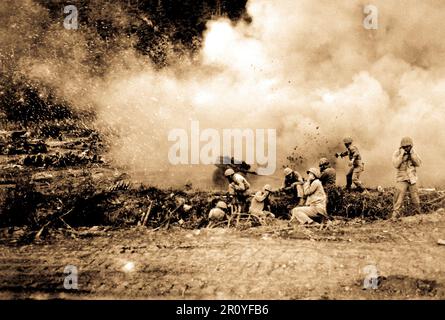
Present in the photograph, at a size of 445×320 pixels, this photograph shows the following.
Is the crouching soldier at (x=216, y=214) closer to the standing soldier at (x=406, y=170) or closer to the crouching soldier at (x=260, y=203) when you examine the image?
the crouching soldier at (x=260, y=203)

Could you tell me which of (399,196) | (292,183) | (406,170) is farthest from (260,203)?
(406,170)

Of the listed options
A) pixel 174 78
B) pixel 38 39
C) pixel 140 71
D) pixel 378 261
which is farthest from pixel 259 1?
pixel 378 261

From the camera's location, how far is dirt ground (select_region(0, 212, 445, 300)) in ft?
21.5

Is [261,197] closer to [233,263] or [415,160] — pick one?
[233,263]

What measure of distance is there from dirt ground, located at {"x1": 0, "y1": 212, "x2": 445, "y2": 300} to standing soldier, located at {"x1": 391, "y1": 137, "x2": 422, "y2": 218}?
790 millimetres

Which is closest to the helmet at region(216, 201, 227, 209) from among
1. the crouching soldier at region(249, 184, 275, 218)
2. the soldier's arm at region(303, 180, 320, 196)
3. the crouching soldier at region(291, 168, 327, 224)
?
the crouching soldier at region(249, 184, 275, 218)

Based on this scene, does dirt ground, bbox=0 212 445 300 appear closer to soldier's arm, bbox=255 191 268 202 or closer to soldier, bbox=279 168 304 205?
soldier's arm, bbox=255 191 268 202

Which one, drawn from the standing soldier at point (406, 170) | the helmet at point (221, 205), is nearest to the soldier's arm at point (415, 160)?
the standing soldier at point (406, 170)

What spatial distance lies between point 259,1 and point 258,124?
5.10 metres

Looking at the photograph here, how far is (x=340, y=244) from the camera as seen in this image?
25.5 ft

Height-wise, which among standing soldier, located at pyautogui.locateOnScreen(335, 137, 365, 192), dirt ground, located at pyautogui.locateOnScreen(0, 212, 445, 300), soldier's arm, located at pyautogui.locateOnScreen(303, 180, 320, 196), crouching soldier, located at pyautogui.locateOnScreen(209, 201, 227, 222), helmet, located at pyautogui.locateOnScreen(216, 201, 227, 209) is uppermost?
standing soldier, located at pyautogui.locateOnScreen(335, 137, 365, 192)

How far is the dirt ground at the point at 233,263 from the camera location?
6547mm

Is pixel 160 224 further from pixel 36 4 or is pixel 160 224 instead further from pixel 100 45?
pixel 36 4

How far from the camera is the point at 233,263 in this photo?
281 inches
